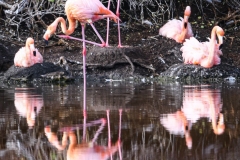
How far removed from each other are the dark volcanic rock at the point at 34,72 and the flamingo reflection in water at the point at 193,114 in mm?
4111

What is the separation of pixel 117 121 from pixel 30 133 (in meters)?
0.93

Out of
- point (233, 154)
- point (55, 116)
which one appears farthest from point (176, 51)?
point (233, 154)

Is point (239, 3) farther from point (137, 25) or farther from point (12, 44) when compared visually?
point (12, 44)

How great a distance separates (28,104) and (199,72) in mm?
5258

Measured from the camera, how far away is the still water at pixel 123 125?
4.74 metres

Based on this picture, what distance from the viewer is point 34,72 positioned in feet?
40.4

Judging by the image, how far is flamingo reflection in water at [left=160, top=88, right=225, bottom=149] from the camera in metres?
5.57

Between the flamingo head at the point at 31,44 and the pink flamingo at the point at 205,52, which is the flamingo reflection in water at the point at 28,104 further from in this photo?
the pink flamingo at the point at 205,52

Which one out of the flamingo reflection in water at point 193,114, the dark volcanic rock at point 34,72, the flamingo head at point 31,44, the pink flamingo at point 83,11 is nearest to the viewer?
the flamingo reflection in water at point 193,114

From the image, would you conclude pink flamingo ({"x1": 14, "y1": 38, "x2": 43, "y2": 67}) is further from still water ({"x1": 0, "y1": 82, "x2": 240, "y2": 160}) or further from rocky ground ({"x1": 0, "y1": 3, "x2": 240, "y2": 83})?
still water ({"x1": 0, "y1": 82, "x2": 240, "y2": 160})

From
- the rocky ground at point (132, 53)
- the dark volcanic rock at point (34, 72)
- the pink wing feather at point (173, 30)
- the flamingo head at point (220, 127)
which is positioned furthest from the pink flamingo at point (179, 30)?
the flamingo head at point (220, 127)

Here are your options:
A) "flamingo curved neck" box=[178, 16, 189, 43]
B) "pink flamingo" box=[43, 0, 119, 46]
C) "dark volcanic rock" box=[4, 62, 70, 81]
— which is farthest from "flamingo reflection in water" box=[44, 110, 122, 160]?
"flamingo curved neck" box=[178, 16, 189, 43]

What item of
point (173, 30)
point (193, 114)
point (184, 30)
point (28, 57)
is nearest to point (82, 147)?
point (193, 114)

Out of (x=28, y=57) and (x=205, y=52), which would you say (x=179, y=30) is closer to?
(x=205, y=52)
